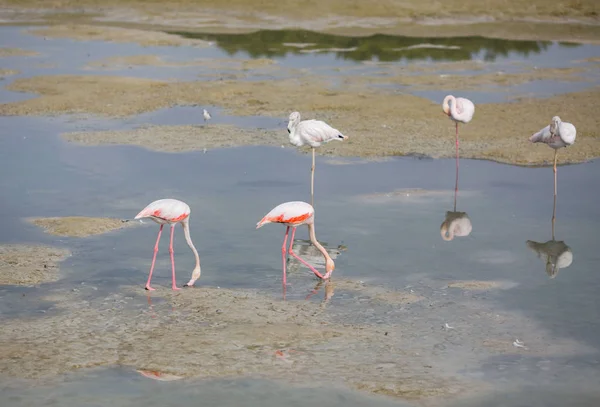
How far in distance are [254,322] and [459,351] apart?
187cm

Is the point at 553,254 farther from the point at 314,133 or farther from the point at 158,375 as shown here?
the point at 158,375

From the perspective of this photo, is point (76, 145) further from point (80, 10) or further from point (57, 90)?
point (80, 10)

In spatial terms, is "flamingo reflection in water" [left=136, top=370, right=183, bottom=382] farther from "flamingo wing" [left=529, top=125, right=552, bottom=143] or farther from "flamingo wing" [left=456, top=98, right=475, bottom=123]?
"flamingo wing" [left=456, top=98, right=475, bottom=123]

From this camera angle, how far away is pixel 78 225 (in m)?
12.1

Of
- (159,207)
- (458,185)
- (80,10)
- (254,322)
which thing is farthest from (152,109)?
(80,10)

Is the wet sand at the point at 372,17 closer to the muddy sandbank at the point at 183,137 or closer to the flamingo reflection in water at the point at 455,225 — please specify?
the muddy sandbank at the point at 183,137

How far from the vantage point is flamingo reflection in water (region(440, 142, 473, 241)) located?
1184 centimetres

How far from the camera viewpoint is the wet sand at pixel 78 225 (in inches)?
466

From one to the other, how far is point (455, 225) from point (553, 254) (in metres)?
1.43

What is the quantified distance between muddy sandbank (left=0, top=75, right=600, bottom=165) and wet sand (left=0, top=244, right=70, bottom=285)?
623 cm

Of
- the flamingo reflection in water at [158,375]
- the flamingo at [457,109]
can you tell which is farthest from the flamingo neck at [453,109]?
the flamingo reflection in water at [158,375]

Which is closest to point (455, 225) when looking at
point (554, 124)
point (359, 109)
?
point (554, 124)

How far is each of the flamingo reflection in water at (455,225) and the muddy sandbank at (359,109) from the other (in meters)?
3.17

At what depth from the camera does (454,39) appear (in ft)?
97.7
